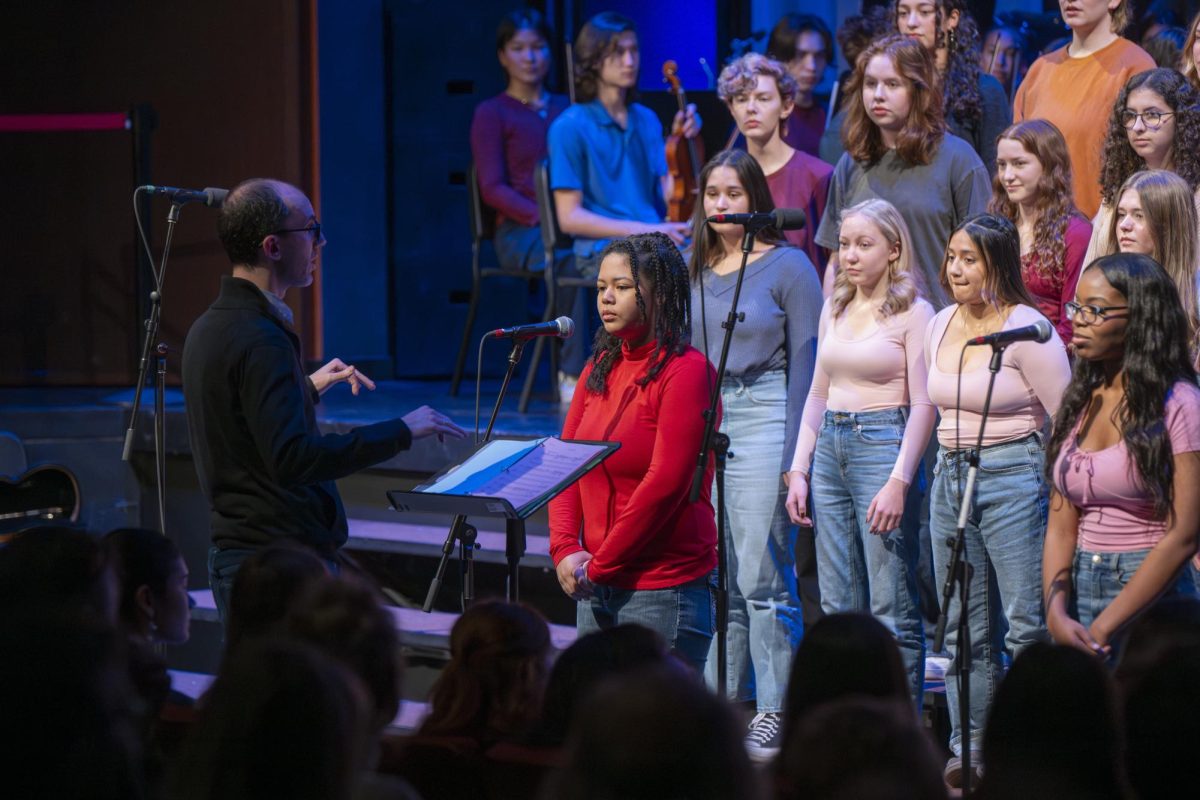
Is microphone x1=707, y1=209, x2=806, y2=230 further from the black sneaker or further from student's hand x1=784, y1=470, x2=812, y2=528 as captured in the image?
the black sneaker

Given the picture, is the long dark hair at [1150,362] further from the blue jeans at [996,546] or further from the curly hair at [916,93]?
the curly hair at [916,93]

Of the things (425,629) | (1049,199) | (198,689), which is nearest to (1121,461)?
(1049,199)

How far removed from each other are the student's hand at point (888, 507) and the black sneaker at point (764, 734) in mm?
630

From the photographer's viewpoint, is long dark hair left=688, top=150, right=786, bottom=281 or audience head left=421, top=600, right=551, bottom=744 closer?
audience head left=421, top=600, right=551, bottom=744

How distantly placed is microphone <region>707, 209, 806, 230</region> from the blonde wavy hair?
301mm

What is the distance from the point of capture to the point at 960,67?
475 centimetres

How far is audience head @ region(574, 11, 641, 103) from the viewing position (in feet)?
18.5

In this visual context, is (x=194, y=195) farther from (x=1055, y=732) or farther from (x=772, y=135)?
(x=1055, y=732)

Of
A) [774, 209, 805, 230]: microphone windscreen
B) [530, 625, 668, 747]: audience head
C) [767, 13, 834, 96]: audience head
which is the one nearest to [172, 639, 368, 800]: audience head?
[530, 625, 668, 747]: audience head

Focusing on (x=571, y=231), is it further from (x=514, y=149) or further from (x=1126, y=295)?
(x=1126, y=295)

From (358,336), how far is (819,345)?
14.1ft

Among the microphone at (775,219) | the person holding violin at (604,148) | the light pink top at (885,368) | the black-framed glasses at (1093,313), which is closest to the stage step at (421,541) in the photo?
the person holding violin at (604,148)

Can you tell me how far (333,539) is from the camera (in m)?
3.29

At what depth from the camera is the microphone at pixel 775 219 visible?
3.75 meters
